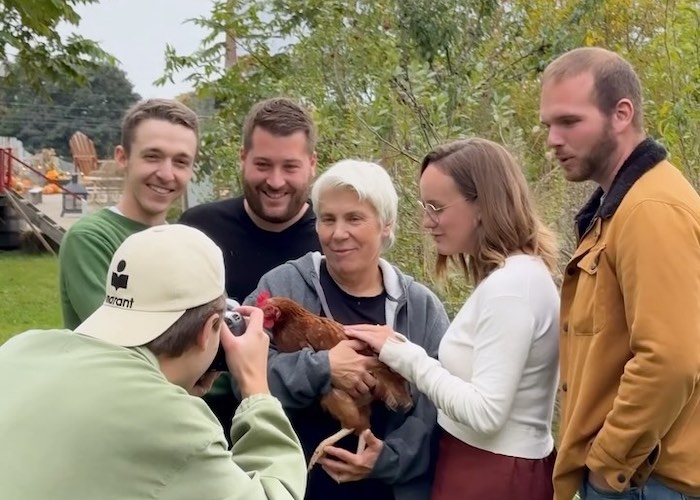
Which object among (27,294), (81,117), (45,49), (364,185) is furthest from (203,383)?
(81,117)

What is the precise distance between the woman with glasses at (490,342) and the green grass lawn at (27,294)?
9.12 metres

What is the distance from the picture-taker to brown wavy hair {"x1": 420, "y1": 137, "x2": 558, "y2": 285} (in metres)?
2.77

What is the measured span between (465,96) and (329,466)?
4020 mm

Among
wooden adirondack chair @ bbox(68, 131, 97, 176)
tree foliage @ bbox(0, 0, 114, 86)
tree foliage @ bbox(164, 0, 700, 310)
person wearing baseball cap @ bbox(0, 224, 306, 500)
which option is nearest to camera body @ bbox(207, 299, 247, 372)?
person wearing baseball cap @ bbox(0, 224, 306, 500)

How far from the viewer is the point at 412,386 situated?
9.68 feet

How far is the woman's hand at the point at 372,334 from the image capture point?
2.80m

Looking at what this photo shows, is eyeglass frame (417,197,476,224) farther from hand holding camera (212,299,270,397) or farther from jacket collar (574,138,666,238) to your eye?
hand holding camera (212,299,270,397)

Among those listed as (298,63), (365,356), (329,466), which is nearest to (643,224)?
(365,356)

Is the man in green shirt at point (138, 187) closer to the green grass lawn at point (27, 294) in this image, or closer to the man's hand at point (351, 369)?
the man's hand at point (351, 369)

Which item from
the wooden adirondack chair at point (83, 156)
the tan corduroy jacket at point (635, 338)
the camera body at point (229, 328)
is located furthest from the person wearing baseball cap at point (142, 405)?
the wooden adirondack chair at point (83, 156)

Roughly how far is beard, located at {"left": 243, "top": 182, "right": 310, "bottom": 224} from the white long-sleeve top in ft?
2.59

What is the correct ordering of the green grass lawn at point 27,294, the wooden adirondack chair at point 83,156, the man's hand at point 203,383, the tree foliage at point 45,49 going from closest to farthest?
the man's hand at point 203,383 < the tree foliage at point 45,49 < the green grass lawn at point 27,294 < the wooden adirondack chair at point 83,156

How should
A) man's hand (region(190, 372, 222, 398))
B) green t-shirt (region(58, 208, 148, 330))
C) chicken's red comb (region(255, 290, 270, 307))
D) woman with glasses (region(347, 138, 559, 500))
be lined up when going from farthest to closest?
chicken's red comb (region(255, 290, 270, 307)) < green t-shirt (region(58, 208, 148, 330)) < woman with glasses (region(347, 138, 559, 500)) < man's hand (region(190, 372, 222, 398))

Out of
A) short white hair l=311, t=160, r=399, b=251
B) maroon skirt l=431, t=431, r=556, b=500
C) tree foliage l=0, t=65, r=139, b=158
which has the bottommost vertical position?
maroon skirt l=431, t=431, r=556, b=500
